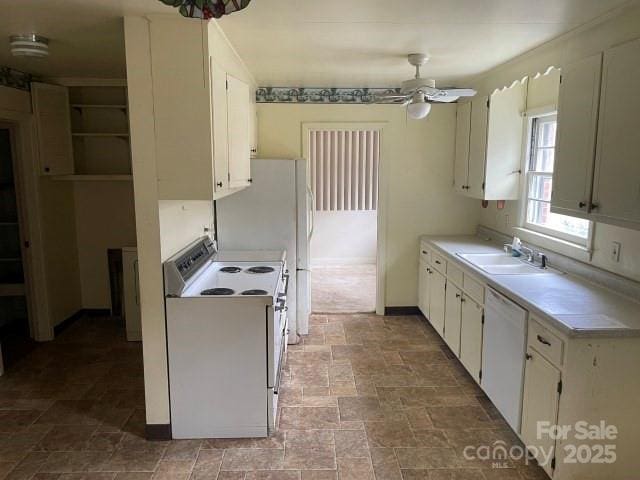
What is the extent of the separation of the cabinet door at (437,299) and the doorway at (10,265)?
3728 mm

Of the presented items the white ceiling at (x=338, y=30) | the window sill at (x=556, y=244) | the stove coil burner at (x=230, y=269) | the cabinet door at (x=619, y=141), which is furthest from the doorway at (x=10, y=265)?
the cabinet door at (x=619, y=141)

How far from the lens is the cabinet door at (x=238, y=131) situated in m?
3.03

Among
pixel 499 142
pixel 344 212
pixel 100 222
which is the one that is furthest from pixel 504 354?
pixel 344 212

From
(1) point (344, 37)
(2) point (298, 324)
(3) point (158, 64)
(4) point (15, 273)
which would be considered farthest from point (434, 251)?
(4) point (15, 273)

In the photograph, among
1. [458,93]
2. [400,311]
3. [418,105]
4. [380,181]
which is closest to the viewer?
[458,93]

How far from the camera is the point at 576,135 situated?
260cm

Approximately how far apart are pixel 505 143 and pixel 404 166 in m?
1.19

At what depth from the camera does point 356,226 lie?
764 cm

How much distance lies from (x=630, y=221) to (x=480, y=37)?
4.61 feet

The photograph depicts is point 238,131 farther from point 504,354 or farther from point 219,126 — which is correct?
point 504,354

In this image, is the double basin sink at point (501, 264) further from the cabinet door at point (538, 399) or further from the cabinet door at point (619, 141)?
the cabinet door at point (619, 141)

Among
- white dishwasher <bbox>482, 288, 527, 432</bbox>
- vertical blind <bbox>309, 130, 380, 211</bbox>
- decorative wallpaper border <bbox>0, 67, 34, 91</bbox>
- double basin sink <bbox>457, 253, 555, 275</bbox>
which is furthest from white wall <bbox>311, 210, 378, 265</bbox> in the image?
white dishwasher <bbox>482, 288, 527, 432</bbox>

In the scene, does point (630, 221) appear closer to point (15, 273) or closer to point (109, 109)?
point (109, 109)

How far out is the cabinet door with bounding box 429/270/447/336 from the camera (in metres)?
4.10
